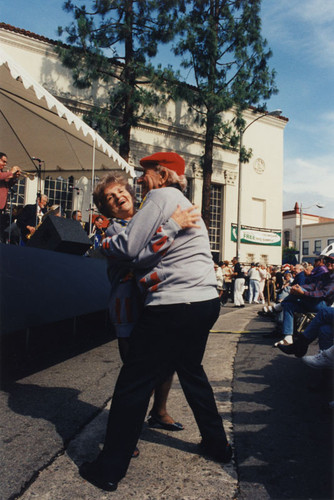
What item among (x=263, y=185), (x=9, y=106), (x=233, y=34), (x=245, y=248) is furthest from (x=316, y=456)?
(x=263, y=185)

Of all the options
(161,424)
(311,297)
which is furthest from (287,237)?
(161,424)

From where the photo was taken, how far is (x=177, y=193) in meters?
2.35

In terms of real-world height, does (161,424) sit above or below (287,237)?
below

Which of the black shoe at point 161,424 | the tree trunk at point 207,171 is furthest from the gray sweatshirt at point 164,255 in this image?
the tree trunk at point 207,171

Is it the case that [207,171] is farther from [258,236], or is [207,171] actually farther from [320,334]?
[320,334]

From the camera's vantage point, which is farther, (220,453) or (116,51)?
(116,51)

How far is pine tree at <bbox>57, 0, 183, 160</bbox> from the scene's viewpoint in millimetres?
19297

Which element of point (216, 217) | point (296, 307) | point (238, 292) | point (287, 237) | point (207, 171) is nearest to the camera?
point (296, 307)

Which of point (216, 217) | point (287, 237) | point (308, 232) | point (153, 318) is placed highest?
point (308, 232)

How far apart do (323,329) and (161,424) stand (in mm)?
2002

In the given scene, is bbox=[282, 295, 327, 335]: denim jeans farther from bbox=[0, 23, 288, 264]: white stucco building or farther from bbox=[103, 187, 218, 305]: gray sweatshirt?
bbox=[0, 23, 288, 264]: white stucco building

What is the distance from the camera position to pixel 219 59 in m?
21.5

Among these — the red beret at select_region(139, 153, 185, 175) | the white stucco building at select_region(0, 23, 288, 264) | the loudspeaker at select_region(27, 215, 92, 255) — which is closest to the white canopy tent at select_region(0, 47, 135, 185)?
the loudspeaker at select_region(27, 215, 92, 255)

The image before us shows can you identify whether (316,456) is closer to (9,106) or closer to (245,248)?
(9,106)
